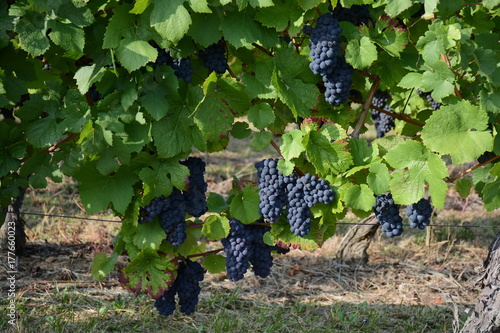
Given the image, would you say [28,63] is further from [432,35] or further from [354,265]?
[354,265]

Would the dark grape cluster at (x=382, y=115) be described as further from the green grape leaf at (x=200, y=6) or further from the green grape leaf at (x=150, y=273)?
the green grape leaf at (x=200, y=6)

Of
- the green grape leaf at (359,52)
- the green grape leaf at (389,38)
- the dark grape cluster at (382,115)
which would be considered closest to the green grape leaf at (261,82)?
the green grape leaf at (359,52)

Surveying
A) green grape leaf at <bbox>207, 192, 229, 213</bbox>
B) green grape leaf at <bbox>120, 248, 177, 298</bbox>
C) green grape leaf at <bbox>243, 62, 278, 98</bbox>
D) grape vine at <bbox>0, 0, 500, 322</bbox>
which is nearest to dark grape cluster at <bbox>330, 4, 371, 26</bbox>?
grape vine at <bbox>0, 0, 500, 322</bbox>

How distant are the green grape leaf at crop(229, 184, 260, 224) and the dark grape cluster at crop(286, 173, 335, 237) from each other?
0.56 feet

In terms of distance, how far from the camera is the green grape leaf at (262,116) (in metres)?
2.39

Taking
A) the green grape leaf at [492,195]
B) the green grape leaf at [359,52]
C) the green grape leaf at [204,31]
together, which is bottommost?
the green grape leaf at [492,195]

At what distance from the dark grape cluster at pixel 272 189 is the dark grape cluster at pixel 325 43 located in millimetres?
490

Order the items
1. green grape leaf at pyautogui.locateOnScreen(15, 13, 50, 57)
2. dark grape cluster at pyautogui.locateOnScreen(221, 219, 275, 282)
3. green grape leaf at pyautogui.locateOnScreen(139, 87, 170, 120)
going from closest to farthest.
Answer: green grape leaf at pyautogui.locateOnScreen(15, 13, 50, 57) < green grape leaf at pyautogui.locateOnScreen(139, 87, 170, 120) < dark grape cluster at pyautogui.locateOnScreen(221, 219, 275, 282)

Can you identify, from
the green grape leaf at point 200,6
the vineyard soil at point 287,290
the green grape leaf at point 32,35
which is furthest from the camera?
the vineyard soil at point 287,290

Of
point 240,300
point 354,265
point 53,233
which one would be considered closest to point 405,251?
point 354,265

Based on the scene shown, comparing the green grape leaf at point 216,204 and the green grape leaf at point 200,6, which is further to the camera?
the green grape leaf at point 216,204

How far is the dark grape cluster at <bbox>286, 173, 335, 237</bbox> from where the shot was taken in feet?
7.85

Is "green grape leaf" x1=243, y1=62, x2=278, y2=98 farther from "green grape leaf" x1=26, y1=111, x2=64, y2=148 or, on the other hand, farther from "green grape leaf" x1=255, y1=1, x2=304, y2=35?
"green grape leaf" x1=26, y1=111, x2=64, y2=148

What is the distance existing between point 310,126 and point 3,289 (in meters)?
2.43
